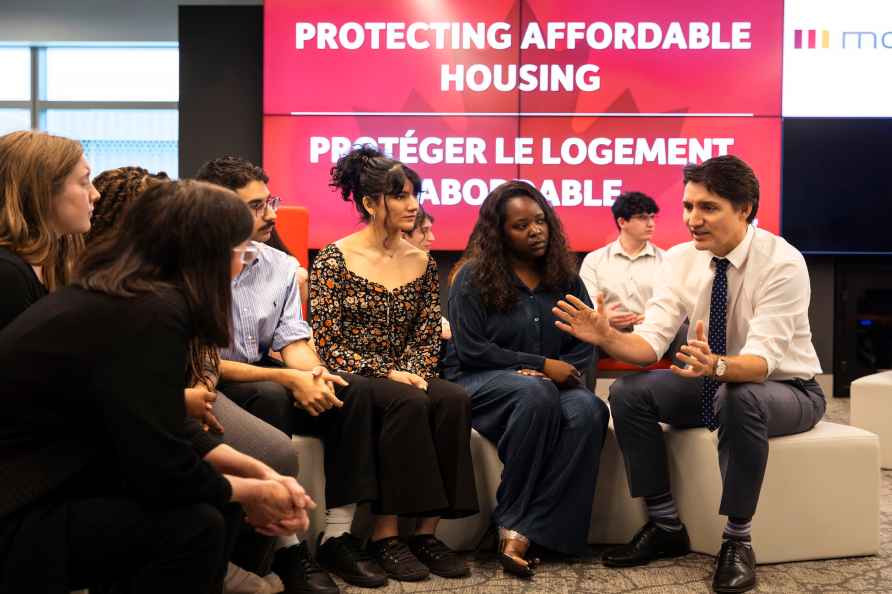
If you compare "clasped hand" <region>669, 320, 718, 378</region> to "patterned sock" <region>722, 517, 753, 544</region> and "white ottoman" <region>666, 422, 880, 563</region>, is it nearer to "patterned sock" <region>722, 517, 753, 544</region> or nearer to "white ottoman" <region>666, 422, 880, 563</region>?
"white ottoman" <region>666, 422, 880, 563</region>

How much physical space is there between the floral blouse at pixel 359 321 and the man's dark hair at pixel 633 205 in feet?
8.67

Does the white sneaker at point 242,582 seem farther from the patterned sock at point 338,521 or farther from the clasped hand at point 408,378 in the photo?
the clasped hand at point 408,378

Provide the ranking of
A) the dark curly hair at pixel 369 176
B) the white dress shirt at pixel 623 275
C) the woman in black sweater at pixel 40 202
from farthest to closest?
1. the white dress shirt at pixel 623 275
2. the dark curly hair at pixel 369 176
3. the woman in black sweater at pixel 40 202

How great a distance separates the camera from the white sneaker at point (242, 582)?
2307mm

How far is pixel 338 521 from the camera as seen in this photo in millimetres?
2695

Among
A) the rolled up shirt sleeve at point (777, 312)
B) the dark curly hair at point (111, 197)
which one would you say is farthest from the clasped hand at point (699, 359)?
the dark curly hair at point (111, 197)

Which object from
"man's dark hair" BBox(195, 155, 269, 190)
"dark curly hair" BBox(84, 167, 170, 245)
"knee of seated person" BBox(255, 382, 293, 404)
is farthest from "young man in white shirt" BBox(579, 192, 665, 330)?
"dark curly hair" BBox(84, 167, 170, 245)

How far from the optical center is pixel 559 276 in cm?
304

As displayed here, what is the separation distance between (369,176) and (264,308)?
0.57m

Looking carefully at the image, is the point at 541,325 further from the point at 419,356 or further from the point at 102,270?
the point at 102,270

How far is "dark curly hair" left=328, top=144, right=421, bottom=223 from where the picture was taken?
3018 mm

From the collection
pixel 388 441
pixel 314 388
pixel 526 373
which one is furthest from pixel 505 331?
pixel 314 388

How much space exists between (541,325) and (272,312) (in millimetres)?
845

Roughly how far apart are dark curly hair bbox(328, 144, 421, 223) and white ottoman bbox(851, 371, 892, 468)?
7.32 feet
